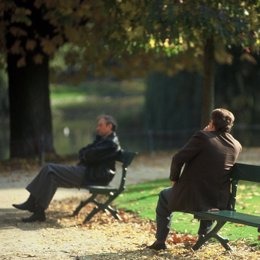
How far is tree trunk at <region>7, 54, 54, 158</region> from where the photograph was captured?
62.1 ft

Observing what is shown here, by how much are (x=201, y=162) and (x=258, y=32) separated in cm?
567

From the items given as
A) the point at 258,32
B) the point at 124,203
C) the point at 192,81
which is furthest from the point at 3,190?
the point at 192,81

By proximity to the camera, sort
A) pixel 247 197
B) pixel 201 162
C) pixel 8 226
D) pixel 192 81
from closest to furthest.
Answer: pixel 201 162 < pixel 8 226 < pixel 247 197 < pixel 192 81

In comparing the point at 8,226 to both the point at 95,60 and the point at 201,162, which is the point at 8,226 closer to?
the point at 201,162

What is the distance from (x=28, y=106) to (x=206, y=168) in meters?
11.3

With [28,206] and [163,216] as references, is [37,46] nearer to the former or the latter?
[28,206]

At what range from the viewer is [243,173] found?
819 centimetres

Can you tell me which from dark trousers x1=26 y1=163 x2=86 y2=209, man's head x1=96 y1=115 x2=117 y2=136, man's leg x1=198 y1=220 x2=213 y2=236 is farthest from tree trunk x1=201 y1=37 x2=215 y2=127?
man's leg x1=198 y1=220 x2=213 y2=236

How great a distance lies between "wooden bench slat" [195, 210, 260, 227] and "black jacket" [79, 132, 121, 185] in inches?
102

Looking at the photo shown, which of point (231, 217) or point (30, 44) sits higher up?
point (30, 44)

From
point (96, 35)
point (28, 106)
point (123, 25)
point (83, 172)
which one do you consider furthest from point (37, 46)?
point (83, 172)

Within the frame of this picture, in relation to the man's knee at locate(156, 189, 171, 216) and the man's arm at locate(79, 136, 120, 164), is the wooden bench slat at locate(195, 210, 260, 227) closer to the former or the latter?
the man's knee at locate(156, 189, 171, 216)

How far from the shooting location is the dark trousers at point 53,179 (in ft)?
34.8

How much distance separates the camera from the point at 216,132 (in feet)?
27.1
